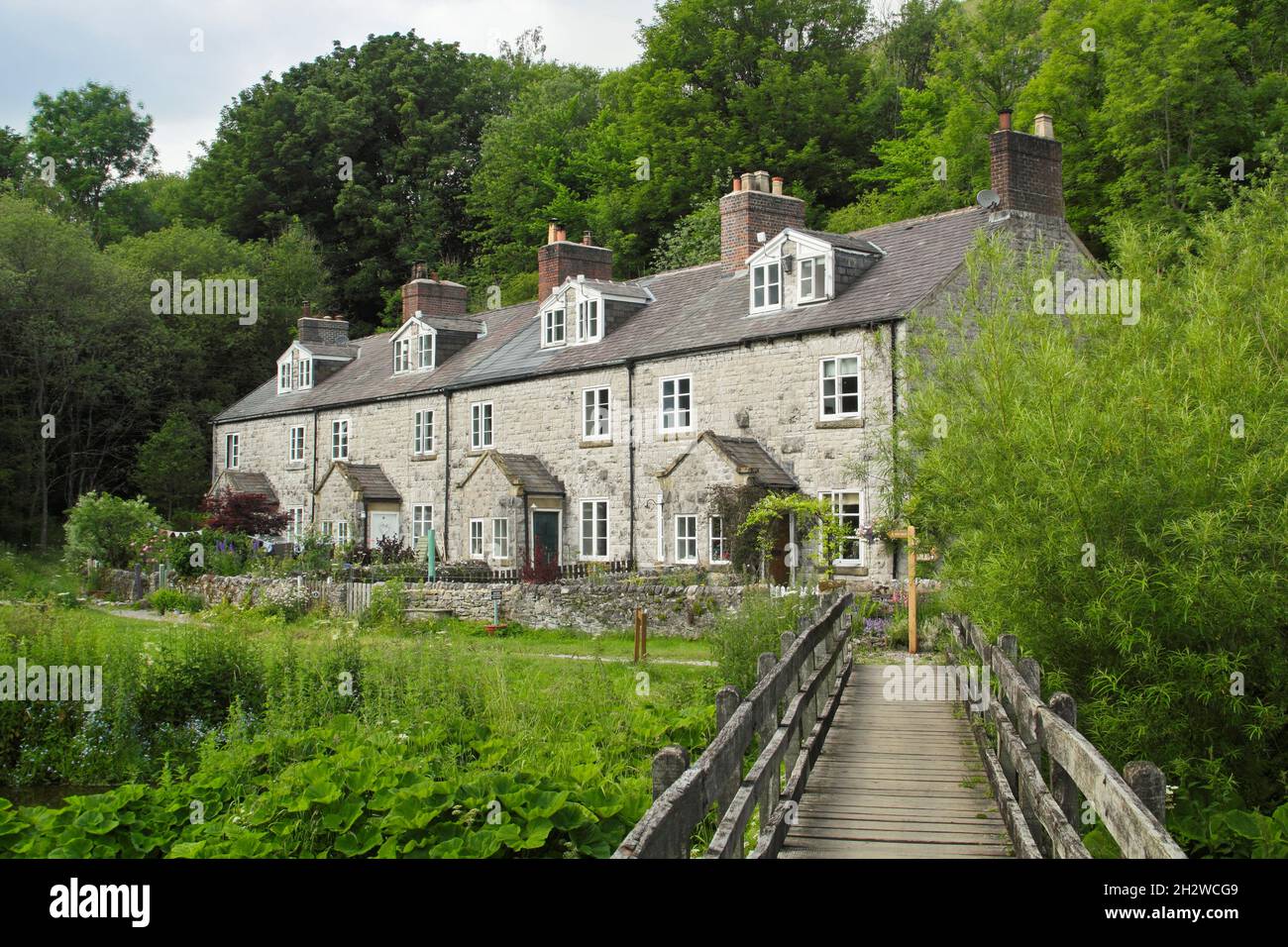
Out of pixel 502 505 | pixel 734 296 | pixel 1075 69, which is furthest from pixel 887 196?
pixel 502 505

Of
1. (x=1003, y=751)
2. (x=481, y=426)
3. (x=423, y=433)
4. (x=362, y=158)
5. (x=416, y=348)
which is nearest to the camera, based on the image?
(x=1003, y=751)

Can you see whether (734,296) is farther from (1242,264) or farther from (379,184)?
(379,184)

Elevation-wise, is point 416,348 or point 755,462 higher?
point 416,348

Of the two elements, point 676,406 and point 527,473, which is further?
point 527,473

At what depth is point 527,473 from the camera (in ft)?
98.8

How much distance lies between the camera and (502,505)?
98.4 feet

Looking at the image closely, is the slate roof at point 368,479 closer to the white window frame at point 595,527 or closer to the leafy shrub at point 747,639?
the white window frame at point 595,527

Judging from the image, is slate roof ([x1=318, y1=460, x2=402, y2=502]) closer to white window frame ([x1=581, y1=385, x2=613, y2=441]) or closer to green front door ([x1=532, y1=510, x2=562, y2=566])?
green front door ([x1=532, y1=510, x2=562, y2=566])

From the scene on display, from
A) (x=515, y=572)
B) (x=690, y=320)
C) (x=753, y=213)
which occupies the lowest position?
(x=515, y=572)

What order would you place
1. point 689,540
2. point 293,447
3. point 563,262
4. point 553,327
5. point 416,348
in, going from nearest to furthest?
1. point 689,540
2. point 553,327
3. point 563,262
4. point 416,348
5. point 293,447

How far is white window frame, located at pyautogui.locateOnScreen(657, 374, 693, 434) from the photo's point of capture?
2727 cm

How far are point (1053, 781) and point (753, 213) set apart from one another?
24256 mm
